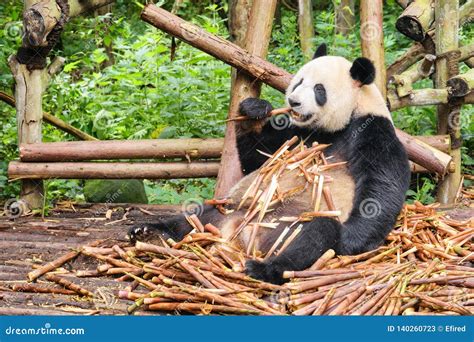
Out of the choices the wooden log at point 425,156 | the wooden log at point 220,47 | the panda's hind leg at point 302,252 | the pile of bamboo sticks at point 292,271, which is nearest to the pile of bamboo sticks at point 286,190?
the pile of bamboo sticks at point 292,271

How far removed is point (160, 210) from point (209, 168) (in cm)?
53

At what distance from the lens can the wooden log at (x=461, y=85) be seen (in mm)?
5617

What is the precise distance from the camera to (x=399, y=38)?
39.5 feet

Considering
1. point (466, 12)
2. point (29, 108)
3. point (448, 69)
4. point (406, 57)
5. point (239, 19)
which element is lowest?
point (29, 108)

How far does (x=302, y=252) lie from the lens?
3738mm

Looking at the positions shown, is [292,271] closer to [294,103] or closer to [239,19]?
[294,103]

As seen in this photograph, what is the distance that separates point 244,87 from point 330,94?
1083 mm

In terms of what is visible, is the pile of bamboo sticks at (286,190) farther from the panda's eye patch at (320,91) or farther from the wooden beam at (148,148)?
the wooden beam at (148,148)

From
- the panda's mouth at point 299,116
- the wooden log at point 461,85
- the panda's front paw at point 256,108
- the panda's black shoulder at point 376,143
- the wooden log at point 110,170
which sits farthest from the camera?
the wooden log at point 110,170

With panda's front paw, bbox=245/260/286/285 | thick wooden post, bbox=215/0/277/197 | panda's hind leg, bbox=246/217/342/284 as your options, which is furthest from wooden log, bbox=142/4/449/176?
panda's front paw, bbox=245/260/286/285

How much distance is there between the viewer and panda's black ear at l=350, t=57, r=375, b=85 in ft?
14.1

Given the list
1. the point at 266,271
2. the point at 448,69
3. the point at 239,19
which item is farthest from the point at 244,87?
the point at 266,271

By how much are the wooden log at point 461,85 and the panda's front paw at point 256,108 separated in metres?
1.82

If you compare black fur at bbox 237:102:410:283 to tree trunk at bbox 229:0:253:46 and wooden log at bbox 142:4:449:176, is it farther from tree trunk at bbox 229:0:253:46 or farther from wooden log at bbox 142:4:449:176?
tree trunk at bbox 229:0:253:46
